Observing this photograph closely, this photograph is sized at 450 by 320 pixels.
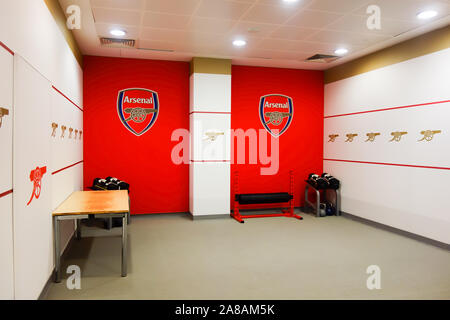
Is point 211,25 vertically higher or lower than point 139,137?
higher

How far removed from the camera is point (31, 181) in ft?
9.14

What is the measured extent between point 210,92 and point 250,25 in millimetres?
2049

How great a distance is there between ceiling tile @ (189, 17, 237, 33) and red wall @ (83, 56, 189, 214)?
2085 millimetres

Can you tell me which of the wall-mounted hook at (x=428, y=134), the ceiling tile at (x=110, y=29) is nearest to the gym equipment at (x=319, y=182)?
the wall-mounted hook at (x=428, y=134)

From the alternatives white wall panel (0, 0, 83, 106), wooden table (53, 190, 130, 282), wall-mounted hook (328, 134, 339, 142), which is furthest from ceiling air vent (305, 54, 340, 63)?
wooden table (53, 190, 130, 282)

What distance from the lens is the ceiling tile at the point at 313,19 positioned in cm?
436

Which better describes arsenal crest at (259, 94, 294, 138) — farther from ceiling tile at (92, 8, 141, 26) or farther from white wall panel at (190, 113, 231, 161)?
ceiling tile at (92, 8, 141, 26)

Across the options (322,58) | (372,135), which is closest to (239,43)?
(322,58)

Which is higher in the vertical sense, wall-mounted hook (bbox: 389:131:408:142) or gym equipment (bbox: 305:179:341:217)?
wall-mounted hook (bbox: 389:131:408:142)

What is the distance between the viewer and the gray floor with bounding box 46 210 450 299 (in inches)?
135

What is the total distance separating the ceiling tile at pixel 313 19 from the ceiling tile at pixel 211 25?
0.84 meters

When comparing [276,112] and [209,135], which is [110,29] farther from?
[276,112]
